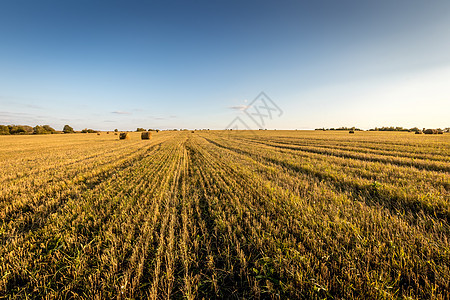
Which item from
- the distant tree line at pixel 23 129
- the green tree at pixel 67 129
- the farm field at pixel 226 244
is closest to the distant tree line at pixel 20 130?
the distant tree line at pixel 23 129

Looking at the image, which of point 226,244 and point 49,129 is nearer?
point 226,244

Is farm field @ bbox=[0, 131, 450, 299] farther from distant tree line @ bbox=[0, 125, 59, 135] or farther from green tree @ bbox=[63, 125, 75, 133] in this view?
green tree @ bbox=[63, 125, 75, 133]

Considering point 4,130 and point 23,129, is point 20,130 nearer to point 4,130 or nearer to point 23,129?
point 23,129

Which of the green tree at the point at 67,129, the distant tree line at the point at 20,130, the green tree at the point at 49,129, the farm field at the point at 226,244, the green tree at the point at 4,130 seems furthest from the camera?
the green tree at the point at 67,129

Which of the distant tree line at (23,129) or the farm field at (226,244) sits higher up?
the distant tree line at (23,129)

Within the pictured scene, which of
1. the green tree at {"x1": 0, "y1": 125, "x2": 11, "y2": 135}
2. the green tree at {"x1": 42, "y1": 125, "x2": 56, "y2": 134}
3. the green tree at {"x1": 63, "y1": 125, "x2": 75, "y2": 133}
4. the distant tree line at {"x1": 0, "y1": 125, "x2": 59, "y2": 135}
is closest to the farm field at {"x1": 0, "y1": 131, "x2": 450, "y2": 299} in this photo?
the green tree at {"x1": 0, "y1": 125, "x2": 11, "y2": 135}

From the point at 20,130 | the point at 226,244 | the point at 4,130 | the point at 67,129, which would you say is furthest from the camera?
the point at 67,129

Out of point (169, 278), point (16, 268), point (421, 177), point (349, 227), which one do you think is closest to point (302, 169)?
point (421, 177)

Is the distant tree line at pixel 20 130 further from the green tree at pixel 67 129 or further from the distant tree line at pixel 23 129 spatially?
the green tree at pixel 67 129

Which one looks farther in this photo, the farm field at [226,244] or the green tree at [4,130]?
the green tree at [4,130]

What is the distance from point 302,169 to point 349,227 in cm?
543

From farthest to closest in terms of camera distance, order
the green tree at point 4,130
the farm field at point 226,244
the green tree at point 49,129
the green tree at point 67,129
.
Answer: the green tree at point 67,129 < the green tree at point 49,129 < the green tree at point 4,130 < the farm field at point 226,244

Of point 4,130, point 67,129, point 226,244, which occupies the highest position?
point 67,129

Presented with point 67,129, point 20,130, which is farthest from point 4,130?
point 67,129
